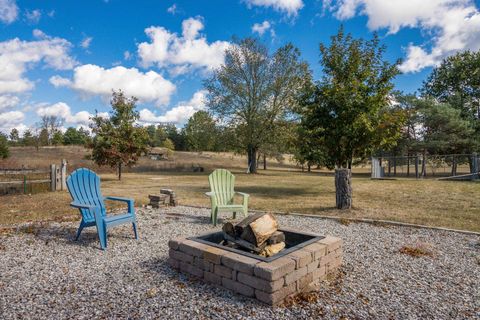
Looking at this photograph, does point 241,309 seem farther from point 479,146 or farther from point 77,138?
point 77,138

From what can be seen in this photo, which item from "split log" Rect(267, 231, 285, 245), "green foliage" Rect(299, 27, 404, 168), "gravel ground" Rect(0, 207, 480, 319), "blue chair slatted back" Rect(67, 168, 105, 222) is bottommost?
"gravel ground" Rect(0, 207, 480, 319)

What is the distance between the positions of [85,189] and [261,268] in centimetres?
364

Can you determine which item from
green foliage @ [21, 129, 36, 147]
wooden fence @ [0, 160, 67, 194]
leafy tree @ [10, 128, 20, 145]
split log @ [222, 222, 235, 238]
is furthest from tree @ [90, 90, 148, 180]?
leafy tree @ [10, 128, 20, 145]

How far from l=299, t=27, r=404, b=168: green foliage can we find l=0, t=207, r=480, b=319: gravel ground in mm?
3967

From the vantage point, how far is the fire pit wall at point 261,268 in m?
2.63

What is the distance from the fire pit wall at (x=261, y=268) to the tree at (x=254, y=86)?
1792 cm

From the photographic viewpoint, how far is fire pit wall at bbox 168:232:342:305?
263cm

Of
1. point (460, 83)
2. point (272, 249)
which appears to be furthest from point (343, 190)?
point (460, 83)

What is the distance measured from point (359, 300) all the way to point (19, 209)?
797 centimetres

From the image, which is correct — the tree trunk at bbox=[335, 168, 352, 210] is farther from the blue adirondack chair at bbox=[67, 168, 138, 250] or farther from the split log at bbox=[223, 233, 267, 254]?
the blue adirondack chair at bbox=[67, 168, 138, 250]

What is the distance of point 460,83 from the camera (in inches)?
992

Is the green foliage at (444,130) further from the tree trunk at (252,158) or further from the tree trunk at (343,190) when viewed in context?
the tree trunk at (343,190)

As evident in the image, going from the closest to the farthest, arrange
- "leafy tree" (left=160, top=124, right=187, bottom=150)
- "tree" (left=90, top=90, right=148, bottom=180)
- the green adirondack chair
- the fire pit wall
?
the fire pit wall < the green adirondack chair < "tree" (left=90, top=90, right=148, bottom=180) < "leafy tree" (left=160, top=124, right=187, bottom=150)

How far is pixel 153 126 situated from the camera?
218ft
